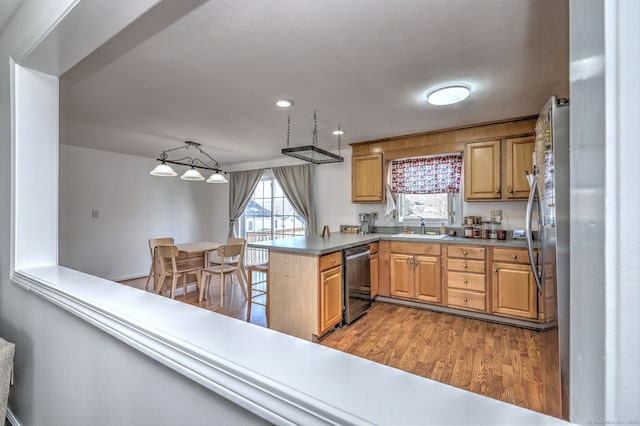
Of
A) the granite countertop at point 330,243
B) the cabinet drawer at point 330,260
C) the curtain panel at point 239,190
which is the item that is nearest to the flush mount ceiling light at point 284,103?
the granite countertop at point 330,243

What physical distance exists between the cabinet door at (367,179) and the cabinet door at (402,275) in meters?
0.90

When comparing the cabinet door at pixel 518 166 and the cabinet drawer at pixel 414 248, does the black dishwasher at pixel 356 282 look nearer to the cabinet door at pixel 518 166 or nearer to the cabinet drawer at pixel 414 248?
the cabinet drawer at pixel 414 248

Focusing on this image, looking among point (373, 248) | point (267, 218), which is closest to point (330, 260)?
point (373, 248)

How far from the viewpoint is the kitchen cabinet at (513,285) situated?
2826 millimetres

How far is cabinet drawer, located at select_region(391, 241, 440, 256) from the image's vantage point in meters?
3.33

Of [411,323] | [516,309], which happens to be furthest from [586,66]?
[516,309]

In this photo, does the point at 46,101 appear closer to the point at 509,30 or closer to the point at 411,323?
the point at 509,30

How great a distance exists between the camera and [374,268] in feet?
11.7

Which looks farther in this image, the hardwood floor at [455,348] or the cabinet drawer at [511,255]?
the cabinet drawer at [511,255]

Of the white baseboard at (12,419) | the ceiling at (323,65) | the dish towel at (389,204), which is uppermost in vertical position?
the ceiling at (323,65)

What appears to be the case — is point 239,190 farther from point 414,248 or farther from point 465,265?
point 465,265

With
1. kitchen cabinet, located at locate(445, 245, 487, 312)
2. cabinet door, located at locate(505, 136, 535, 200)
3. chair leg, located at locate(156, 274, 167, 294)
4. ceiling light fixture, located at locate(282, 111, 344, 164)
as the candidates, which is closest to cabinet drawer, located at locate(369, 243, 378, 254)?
kitchen cabinet, located at locate(445, 245, 487, 312)

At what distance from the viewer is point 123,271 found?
4.93 m

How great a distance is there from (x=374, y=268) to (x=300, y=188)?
211cm
